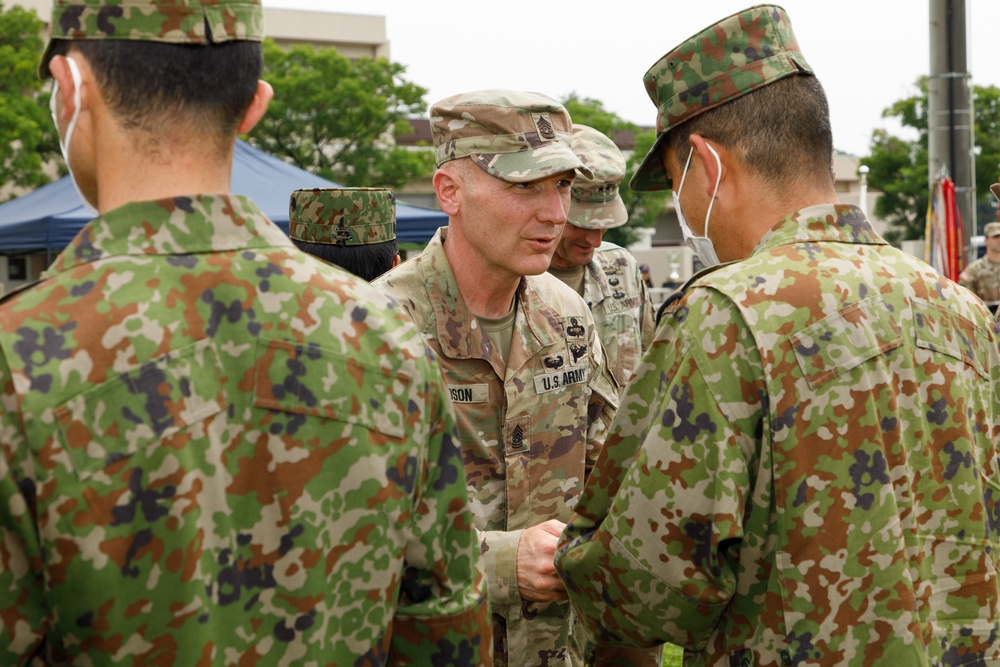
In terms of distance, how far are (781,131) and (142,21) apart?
1378mm

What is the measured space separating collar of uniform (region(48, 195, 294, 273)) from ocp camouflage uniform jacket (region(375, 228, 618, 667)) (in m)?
1.46

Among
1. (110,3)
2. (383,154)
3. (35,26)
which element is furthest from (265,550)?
(383,154)

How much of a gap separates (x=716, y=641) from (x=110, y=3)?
67.8 inches

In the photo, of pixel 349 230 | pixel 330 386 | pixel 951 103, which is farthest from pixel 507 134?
pixel 951 103

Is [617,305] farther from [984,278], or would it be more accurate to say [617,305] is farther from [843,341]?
[984,278]

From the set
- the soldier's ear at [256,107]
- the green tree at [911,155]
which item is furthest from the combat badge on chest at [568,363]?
the green tree at [911,155]

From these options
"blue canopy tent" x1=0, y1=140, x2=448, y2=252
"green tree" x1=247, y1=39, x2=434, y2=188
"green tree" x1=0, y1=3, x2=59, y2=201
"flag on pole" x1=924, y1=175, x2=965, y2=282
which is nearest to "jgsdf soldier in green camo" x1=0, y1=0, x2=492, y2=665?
"blue canopy tent" x1=0, y1=140, x2=448, y2=252

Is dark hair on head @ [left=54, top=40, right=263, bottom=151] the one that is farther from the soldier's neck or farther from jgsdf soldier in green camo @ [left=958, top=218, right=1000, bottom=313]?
jgsdf soldier in green camo @ [left=958, top=218, right=1000, bottom=313]

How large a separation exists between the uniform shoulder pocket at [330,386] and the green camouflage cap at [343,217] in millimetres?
2725

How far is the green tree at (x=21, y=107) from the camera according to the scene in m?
26.9

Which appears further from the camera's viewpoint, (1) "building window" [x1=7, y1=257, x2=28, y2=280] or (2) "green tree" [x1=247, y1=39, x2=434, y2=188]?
(2) "green tree" [x1=247, y1=39, x2=434, y2=188]

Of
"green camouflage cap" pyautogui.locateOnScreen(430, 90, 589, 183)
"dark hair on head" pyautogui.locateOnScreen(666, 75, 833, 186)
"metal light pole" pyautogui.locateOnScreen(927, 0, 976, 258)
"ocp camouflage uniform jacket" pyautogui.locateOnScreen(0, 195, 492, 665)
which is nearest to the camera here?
"ocp camouflage uniform jacket" pyautogui.locateOnScreen(0, 195, 492, 665)

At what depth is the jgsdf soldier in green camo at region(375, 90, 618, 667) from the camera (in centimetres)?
329

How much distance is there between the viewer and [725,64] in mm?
2451
